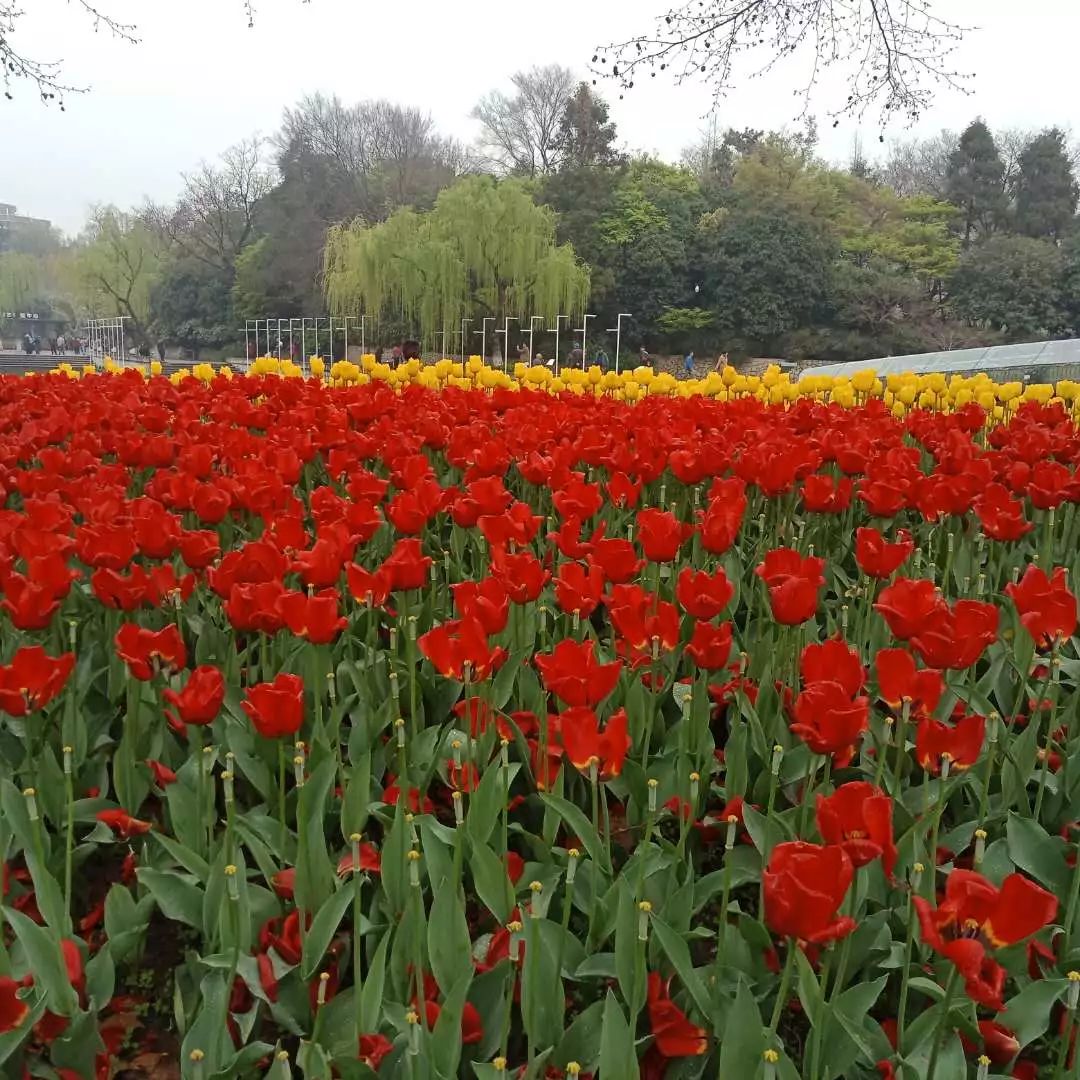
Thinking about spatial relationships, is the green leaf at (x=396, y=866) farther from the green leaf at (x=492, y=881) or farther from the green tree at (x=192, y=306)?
the green tree at (x=192, y=306)

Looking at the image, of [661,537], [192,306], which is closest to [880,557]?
[661,537]

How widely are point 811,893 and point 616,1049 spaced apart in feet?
1.22

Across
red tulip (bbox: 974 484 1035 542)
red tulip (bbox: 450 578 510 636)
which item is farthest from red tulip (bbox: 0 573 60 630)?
red tulip (bbox: 974 484 1035 542)

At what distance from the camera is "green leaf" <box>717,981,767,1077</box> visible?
3.80ft

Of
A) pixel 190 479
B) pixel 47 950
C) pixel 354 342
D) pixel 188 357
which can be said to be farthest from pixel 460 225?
pixel 188 357

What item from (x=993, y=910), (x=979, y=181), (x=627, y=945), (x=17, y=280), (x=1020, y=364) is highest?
(x=979, y=181)

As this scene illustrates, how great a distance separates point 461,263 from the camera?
23516 mm

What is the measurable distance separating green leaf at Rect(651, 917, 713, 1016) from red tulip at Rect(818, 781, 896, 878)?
0.32 metres

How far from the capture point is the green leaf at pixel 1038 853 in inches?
64.5

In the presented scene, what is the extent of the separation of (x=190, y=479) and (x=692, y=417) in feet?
7.74

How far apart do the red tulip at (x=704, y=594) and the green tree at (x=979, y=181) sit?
4665 centimetres

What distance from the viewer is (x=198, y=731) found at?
1.75 m

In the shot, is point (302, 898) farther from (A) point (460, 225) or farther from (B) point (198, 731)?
(A) point (460, 225)

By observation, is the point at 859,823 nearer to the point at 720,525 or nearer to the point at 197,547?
the point at 720,525
